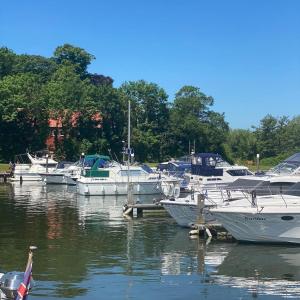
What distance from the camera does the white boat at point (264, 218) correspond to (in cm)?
2227

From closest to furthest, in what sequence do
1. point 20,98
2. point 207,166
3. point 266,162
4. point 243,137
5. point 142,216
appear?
1. point 142,216
2. point 207,166
3. point 20,98
4. point 266,162
5. point 243,137

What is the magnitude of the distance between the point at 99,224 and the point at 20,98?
201 feet

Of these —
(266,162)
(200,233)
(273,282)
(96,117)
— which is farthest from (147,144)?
(273,282)

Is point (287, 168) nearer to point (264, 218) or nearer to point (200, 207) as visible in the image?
point (200, 207)

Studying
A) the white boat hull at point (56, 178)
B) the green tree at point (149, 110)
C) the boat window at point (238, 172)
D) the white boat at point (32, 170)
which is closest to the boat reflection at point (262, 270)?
the boat window at point (238, 172)

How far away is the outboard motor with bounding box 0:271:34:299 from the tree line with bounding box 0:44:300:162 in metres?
77.4

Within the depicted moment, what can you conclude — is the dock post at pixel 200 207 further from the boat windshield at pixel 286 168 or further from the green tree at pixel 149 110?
the green tree at pixel 149 110

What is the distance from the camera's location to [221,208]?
76.8ft

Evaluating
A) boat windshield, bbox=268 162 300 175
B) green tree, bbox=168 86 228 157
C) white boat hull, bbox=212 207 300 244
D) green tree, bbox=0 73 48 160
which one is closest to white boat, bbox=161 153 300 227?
boat windshield, bbox=268 162 300 175

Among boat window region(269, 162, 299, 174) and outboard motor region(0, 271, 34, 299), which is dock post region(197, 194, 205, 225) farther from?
outboard motor region(0, 271, 34, 299)

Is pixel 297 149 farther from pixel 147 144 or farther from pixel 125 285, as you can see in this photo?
pixel 125 285

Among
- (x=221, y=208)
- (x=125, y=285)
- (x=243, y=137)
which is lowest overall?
(x=125, y=285)

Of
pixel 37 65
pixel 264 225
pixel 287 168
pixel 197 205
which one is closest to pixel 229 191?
pixel 197 205

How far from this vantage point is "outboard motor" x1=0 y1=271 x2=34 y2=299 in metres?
11.9
